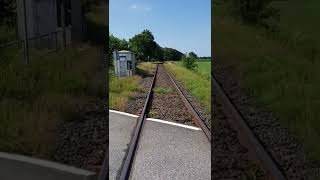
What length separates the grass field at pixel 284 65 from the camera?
17.8 feet

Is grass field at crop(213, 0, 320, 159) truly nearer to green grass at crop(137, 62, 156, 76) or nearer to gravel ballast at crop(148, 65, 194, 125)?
gravel ballast at crop(148, 65, 194, 125)

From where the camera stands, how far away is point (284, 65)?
237 inches

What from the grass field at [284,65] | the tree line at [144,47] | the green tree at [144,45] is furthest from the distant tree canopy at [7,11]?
the green tree at [144,45]

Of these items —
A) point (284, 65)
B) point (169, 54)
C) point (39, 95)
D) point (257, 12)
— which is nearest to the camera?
point (39, 95)

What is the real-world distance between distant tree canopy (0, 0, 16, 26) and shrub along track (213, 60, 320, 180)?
→ 3.70 m

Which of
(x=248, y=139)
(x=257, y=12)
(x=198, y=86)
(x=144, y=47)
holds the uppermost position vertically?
(x=257, y=12)

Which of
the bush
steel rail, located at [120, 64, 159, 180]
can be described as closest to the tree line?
steel rail, located at [120, 64, 159, 180]

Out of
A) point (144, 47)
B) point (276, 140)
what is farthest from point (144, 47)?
point (276, 140)

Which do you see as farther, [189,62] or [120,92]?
[189,62]

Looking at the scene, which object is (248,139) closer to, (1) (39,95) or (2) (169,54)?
(1) (39,95)

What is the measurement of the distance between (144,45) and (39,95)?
14.8ft

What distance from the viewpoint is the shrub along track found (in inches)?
180

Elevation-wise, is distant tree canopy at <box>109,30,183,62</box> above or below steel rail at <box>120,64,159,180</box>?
above

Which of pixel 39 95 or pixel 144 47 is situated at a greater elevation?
pixel 144 47
